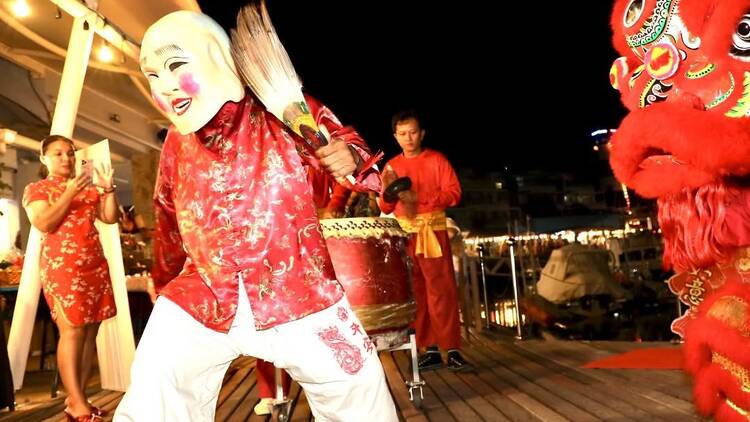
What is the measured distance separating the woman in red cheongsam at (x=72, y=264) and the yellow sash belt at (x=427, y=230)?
75.6 inches

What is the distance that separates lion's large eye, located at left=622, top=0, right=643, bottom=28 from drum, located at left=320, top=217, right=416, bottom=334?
1.63m

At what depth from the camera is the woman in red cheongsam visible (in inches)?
140

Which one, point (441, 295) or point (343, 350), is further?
point (441, 295)

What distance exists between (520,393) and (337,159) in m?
2.57

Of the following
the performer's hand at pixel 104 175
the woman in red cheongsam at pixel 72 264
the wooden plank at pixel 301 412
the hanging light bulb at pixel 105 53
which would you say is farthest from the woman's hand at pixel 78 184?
the hanging light bulb at pixel 105 53

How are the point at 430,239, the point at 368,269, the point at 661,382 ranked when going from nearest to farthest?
the point at 368,269 → the point at 661,382 → the point at 430,239

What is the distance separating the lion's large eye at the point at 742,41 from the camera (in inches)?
63.7

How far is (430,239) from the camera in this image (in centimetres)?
439

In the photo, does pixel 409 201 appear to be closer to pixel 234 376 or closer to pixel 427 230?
pixel 427 230

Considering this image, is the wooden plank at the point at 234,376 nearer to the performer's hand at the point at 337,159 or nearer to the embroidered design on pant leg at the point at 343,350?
the embroidered design on pant leg at the point at 343,350

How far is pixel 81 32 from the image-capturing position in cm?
498

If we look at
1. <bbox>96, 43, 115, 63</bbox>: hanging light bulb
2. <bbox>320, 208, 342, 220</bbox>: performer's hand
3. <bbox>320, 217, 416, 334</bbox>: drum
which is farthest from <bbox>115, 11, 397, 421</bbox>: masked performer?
<bbox>96, 43, 115, 63</bbox>: hanging light bulb

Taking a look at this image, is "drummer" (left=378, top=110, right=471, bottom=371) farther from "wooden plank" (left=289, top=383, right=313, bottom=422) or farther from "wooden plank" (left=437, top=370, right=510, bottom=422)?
"wooden plank" (left=289, top=383, right=313, bottom=422)

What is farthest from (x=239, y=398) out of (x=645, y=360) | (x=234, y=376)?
(x=645, y=360)
